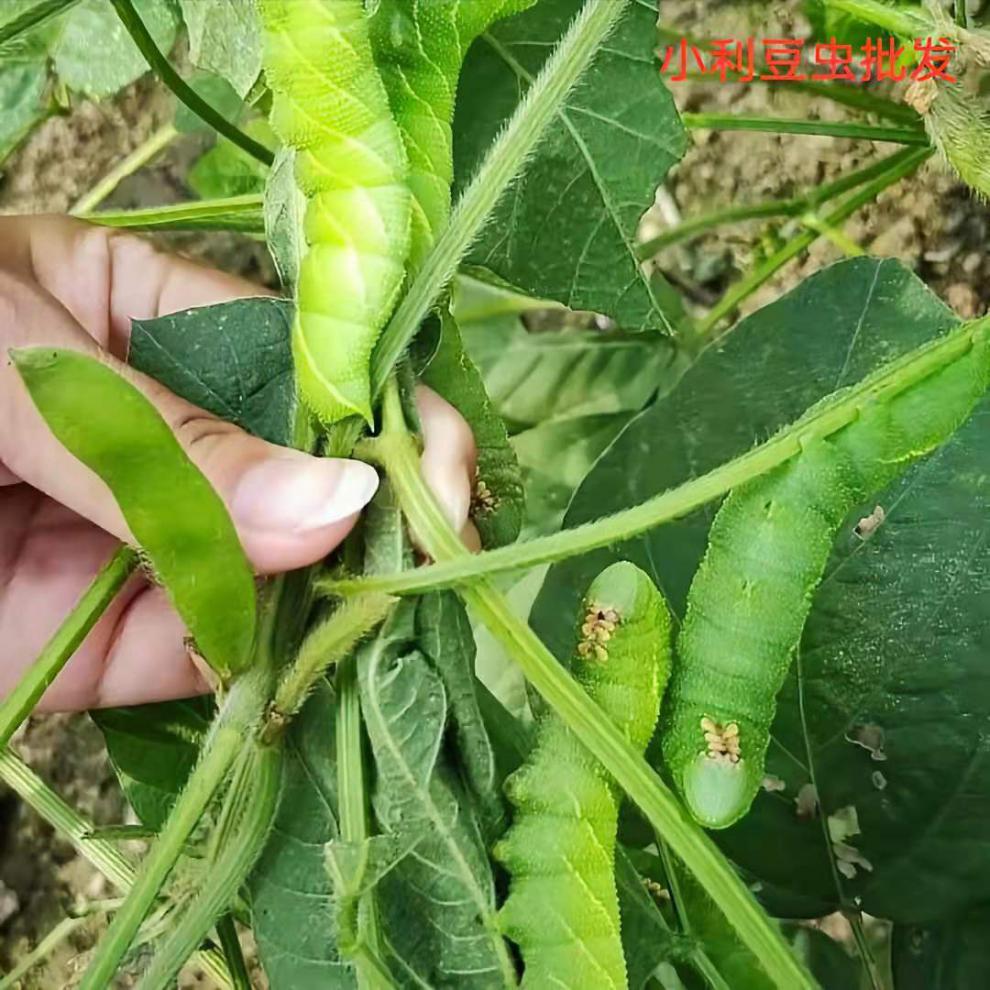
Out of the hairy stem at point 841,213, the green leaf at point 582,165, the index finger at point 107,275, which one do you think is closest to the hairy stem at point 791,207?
the hairy stem at point 841,213

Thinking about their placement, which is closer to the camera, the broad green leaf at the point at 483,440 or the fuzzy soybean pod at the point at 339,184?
the fuzzy soybean pod at the point at 339,184

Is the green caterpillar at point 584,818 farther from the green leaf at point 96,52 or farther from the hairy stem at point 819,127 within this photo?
the green leaf at point 96,52

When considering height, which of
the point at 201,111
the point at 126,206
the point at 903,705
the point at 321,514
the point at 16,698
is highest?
the point at 126,206

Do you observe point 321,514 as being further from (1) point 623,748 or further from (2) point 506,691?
(2) point 506,691

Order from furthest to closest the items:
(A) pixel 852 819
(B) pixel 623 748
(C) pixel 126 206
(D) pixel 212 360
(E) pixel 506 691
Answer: (C) pixel 126 206
(E) pixel 506 691
(A) pixel 852 819
(D) pixel 212 360
(B) pixel 623 748

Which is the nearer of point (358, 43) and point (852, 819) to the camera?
point (358, 43)

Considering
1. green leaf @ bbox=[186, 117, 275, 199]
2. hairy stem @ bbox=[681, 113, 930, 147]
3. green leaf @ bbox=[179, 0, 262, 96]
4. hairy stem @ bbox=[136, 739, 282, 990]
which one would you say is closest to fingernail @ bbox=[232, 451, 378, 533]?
hairy stem @ bbox=[136, 739, 282, 990]

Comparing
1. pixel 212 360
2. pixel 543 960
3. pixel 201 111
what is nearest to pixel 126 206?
pixel 201 111

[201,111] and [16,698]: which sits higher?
[201,111]
